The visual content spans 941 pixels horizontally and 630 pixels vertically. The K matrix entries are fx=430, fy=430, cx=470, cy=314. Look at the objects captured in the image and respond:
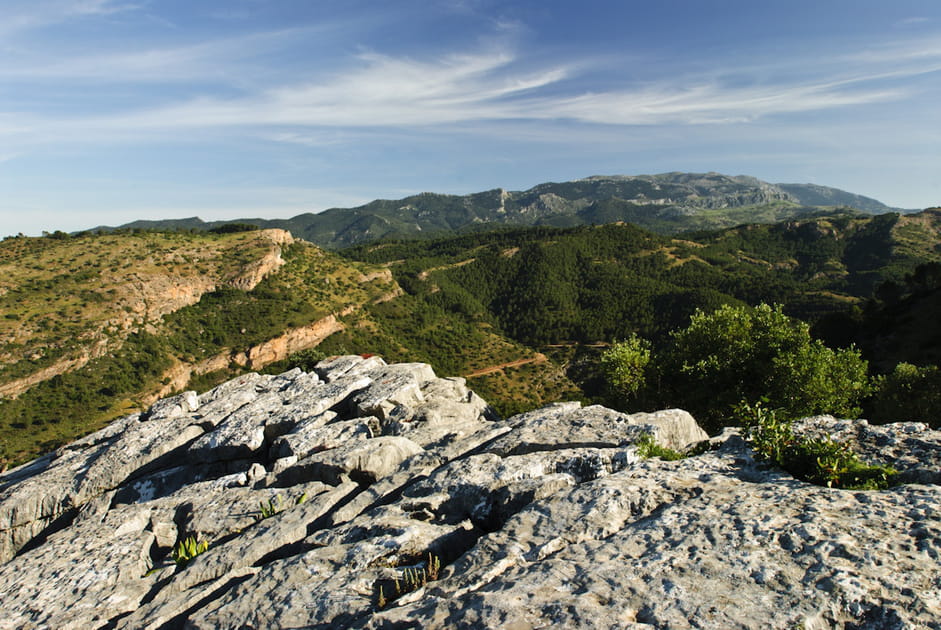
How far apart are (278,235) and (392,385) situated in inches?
5612

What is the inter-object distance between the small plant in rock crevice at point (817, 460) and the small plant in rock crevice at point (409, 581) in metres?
8.73

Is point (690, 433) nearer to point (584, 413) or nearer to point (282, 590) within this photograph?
→ point (584, 413)

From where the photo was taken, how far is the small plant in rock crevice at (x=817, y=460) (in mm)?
9477

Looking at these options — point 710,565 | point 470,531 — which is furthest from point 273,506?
point 710,565

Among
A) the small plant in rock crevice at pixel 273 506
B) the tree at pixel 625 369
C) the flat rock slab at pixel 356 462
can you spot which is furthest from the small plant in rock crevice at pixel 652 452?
the tree at pixel 625 369

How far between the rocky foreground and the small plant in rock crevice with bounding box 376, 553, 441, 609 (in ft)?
0.16

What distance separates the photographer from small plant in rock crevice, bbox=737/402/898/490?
31.1ft

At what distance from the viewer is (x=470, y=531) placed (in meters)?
11.7

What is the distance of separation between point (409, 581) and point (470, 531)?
275 centimetres

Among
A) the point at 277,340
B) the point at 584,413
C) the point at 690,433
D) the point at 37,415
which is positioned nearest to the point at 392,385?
the point at 584,413

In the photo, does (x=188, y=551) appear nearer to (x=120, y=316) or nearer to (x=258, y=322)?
(x=120, y=316)

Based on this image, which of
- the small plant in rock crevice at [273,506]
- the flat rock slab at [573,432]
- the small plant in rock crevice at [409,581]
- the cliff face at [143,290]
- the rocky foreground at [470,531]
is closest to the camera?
the rocky foreground at [470,531]

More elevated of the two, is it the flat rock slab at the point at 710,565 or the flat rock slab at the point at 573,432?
the flat rock slab at the point at 710,565

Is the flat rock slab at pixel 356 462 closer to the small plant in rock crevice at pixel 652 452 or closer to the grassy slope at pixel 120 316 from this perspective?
the small plant in rock crevice at pixel 652 452
